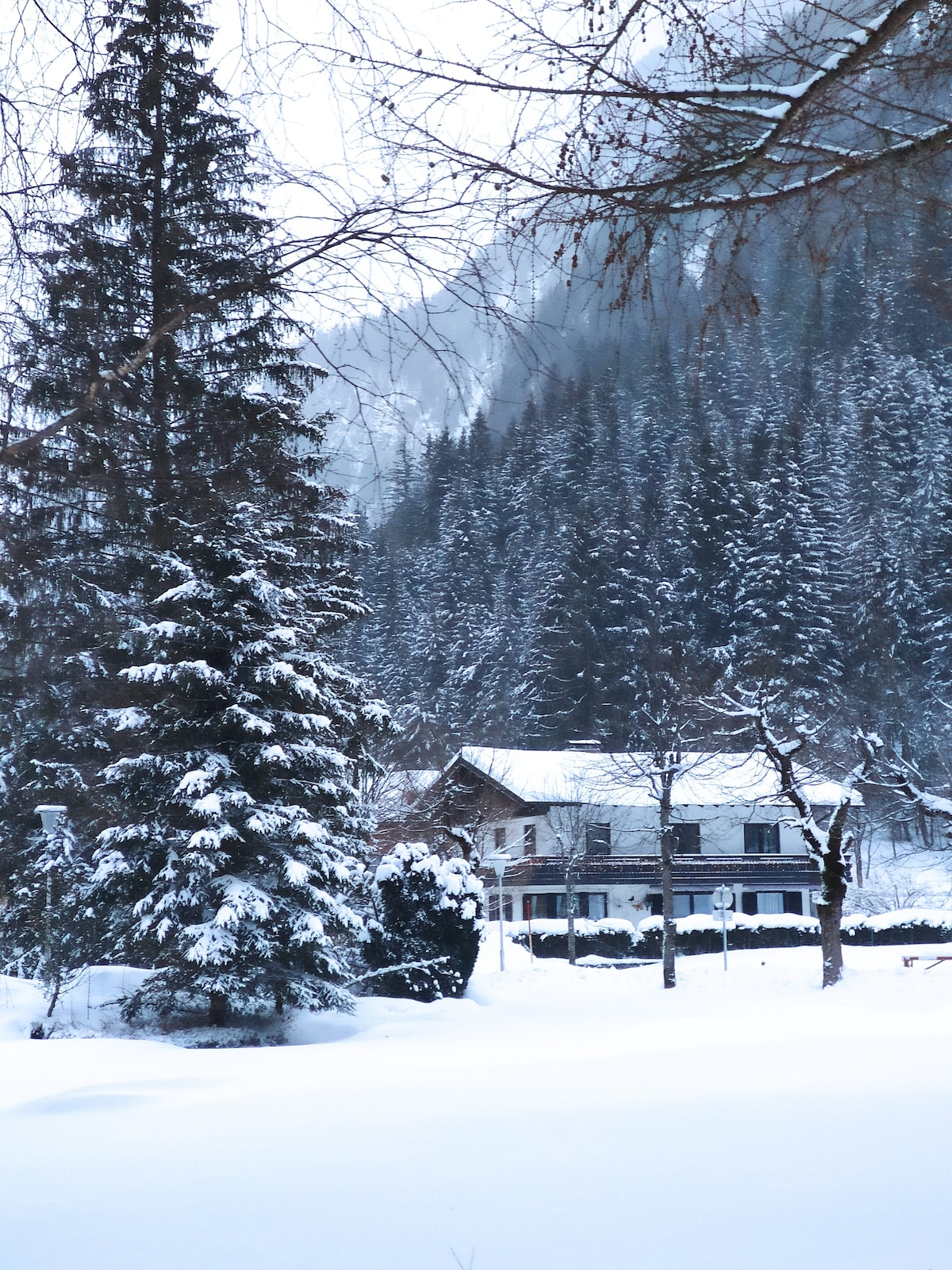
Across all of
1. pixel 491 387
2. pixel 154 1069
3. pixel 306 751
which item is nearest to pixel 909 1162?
pixel 491 387

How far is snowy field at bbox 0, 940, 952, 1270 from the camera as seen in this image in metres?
3.77

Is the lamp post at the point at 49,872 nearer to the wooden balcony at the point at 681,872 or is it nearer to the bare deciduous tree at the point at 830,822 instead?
the bare deciduous tree at the point at 830,822

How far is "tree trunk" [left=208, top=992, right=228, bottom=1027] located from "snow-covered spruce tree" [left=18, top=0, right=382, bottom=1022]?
54 millimetres

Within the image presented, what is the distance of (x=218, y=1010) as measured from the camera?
15.2 metres

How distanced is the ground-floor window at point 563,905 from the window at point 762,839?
6.09m

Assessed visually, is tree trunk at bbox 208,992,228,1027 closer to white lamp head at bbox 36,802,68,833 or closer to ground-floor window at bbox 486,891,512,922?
white lamp head at bbox 36,802,68,833

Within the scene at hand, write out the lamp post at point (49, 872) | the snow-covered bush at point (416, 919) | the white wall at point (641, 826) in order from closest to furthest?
the lamp post at point (49, 872) → the snow-covered bush at point (416, 919) → the white wall at point (641, 826)

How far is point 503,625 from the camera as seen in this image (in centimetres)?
5731

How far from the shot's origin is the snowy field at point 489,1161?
3.77 meters

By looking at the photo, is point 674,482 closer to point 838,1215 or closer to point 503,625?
point 503,625

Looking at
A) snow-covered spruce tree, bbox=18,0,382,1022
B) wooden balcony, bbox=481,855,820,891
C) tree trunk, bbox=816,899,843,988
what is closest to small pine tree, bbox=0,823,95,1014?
snow-covered spruce tree, bbox=18,0,382,1022

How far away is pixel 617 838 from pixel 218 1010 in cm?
2808

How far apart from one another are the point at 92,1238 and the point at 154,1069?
5063mm

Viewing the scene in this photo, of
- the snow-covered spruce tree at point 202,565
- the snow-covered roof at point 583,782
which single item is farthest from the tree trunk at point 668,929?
the snow-covered roof at point 583,782
